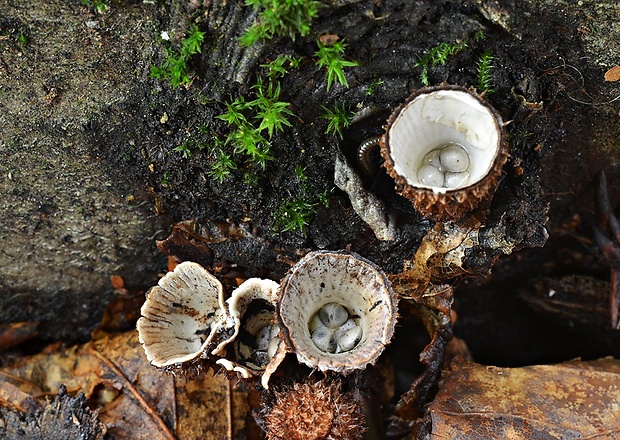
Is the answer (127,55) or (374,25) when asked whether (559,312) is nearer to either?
(374,25)

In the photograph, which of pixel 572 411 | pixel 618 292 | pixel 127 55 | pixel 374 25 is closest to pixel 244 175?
pixel 127 55

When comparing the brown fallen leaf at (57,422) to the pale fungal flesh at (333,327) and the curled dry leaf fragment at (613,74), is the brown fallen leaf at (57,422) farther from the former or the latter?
the curled dry leaf fragment at (613,74)

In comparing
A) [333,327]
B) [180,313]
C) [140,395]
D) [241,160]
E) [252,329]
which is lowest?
[140,395]

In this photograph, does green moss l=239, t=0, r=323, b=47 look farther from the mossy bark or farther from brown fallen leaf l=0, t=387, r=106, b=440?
brown fallen leaf l=0, t=387, r=106, b=440

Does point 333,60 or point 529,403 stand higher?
point 333,60

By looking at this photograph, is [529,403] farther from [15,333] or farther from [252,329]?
[15,333]

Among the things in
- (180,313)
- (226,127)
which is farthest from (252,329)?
(226,127)
